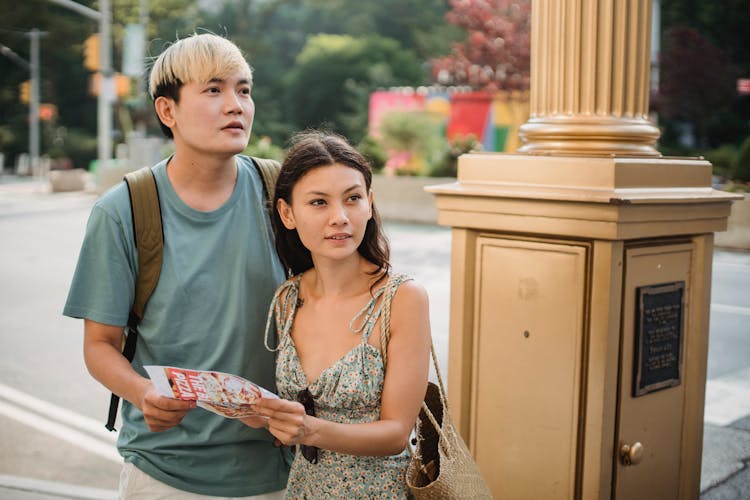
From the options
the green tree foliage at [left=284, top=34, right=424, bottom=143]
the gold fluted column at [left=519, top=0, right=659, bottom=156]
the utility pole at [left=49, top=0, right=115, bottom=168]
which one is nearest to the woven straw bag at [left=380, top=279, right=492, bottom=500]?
the gold fluted column at [left=519, top=0, right=659, bottom=156]

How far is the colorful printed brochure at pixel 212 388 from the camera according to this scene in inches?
75.8

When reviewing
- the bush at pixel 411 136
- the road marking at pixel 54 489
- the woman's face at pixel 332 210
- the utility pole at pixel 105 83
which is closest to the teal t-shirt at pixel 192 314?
the woman's face at pixel 332 210

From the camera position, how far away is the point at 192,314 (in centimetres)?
238

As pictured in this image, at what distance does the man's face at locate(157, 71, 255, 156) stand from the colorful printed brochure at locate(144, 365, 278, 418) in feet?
2.28

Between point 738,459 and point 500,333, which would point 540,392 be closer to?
point 500,333

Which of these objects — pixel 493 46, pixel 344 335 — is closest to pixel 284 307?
pixel 344 335

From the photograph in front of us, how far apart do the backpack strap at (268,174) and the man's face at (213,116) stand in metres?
0.21

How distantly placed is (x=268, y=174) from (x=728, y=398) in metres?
5.20

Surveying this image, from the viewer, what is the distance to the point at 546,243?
3.38 meters

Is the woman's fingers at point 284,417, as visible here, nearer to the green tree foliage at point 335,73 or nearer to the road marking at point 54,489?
the road marking at point 54,489

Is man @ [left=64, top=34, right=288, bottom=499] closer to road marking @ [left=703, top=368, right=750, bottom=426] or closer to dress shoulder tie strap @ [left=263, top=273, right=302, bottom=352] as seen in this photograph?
dress shoulder tie strap @ [left=263, top=273, right=302, bottom=352]

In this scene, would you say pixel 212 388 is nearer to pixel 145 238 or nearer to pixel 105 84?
pixel 145 238

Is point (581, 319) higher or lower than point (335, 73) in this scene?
lower

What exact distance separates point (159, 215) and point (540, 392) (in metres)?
1.73
